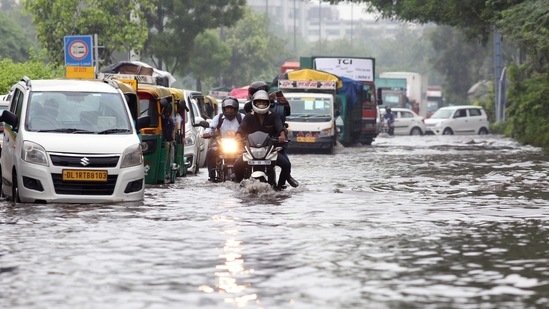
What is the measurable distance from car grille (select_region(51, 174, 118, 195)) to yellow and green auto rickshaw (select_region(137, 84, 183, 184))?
510 cm

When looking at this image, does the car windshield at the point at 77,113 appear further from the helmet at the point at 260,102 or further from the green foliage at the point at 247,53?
the green foliage at the point at 247,53

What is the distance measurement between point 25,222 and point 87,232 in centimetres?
148

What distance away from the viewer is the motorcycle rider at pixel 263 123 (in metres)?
21.6

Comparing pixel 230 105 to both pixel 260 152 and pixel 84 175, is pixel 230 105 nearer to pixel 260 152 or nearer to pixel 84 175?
pixel 260 152

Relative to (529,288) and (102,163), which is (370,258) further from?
(102,163)

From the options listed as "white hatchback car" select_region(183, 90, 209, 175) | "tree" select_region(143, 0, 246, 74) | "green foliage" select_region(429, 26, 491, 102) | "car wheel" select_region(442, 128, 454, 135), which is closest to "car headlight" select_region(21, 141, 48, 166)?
"white hatchback car" select_region(183, 90, 209, 175)

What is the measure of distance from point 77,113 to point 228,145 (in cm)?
528

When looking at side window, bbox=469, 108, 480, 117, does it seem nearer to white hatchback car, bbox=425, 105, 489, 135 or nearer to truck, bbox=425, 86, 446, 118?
white hatchback car, bbox=425, 105, 489, 135

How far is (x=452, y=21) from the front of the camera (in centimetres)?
4222

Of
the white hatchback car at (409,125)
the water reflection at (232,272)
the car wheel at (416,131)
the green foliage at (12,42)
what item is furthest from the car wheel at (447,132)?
the water reflection at (232,272)

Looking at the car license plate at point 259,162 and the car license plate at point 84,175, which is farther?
the car license plate at point 259,162

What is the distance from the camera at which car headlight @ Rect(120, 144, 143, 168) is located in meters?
18.4

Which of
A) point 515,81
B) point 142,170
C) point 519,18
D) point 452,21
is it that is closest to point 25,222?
point 142,170

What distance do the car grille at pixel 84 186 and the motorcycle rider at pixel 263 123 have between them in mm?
3877
